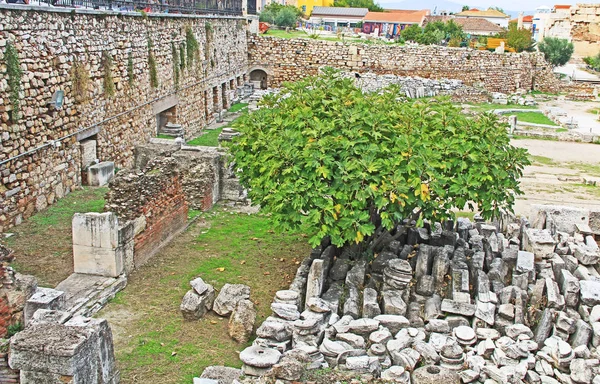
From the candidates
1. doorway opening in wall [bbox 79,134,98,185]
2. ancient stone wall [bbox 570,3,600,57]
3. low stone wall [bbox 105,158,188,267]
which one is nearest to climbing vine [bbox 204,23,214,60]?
doorway opening in wall [bbox 79,134,98,185]

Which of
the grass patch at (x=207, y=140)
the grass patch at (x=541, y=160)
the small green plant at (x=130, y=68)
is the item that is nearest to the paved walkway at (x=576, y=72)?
the grass patch at (x=541, y=160)

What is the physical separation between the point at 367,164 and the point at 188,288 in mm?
3467

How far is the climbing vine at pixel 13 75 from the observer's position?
1203cm

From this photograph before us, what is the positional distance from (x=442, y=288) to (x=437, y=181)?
1.63 metres

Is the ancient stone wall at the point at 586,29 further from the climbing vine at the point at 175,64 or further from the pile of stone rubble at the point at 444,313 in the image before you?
the pile of stone rubble at the point at 444,313

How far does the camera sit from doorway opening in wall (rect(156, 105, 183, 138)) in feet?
69.5

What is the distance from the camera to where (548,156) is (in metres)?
21.9

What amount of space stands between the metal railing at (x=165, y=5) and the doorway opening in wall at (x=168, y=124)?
A: 3.31m

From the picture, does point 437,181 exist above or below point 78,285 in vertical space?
above

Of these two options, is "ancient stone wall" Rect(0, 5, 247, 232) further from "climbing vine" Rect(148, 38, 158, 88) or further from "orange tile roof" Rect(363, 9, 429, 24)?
"orange tile roof" Rect(363, 9, 429, 24)

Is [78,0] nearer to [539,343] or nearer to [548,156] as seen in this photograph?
[539,343]

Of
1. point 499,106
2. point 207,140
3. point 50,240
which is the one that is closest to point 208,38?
point 207,140

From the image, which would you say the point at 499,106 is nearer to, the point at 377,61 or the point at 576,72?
the point at 377,61

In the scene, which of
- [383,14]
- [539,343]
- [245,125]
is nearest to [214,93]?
[245,125]
